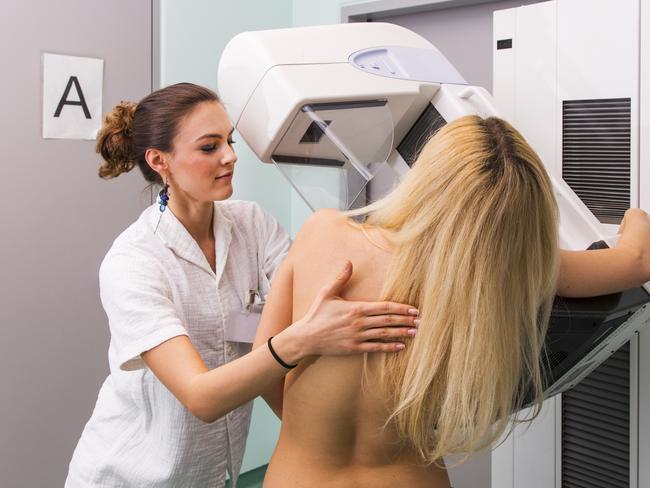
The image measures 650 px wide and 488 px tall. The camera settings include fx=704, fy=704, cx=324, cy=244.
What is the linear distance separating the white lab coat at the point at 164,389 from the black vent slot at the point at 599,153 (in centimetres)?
72

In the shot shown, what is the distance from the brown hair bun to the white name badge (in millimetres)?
413

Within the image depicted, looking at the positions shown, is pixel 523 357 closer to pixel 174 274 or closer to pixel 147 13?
pixel 174 274

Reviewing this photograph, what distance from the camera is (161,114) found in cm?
144

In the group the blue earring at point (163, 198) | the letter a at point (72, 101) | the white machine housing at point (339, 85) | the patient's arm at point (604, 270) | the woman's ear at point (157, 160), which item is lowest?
the patient's arm at point (604, 270)

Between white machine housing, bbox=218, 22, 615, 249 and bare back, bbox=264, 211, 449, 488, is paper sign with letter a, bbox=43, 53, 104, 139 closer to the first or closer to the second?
white machine housing, bbox=218, 22, 615, 249

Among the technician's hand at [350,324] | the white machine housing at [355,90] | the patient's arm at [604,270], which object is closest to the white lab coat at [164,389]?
the white machine housing at [355,90]

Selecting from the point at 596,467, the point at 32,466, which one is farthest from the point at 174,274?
the point at 32,466

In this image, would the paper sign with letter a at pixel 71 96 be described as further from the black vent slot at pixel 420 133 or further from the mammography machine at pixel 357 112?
the black vent slot at pixel 420 133

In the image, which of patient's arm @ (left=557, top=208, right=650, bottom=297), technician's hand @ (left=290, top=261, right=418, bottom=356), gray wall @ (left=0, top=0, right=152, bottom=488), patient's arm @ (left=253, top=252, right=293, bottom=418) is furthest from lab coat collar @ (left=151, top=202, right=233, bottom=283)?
gray wall @ (left=0, top=0, right=152, bottom=488)

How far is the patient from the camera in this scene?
37.0 inches

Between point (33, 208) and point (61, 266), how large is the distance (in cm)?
20

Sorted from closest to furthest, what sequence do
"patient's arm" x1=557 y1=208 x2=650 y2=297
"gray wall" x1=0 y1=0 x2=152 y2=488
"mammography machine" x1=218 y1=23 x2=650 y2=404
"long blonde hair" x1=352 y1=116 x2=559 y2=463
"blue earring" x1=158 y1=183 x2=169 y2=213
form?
"long blonde hair" x1=352 y1=116 x2=559 y2=463 → "patient's arm" x1=557 y1=208 x2=650 y2=297 → "mammography machine" x1=218 y1=23 x2=650 y2=404 → "blue earring" x1=158 y1=183 x2=169 y2=213 → "gray wall" x1=0 y1=0 x2=152 y2=488

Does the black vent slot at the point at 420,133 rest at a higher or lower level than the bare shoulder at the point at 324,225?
higher

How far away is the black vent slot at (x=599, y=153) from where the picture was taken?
4.30ft
